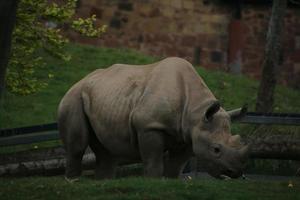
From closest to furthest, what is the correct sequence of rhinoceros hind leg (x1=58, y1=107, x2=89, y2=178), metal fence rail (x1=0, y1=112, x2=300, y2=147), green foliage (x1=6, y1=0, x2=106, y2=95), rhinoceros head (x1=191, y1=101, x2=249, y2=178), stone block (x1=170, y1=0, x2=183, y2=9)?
rhinoceros head (x1=191, y1=101, x2=249, y2=178) → rhinoceros hind leg (x1=58, y1=107, x2=89, y2=178) → metal fence rail (x1=0, y1=112, x2=300, y2=147) → green foliage (x1=6, y1=0, x2=106, y2=95) → stone block (x1=170, y1=0, x2=183, y2=9)

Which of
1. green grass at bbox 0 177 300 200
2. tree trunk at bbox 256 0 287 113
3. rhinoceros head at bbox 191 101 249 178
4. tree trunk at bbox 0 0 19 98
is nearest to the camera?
tree trunk at bbox 0 0 19 98

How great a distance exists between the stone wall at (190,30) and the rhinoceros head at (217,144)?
15.2 m

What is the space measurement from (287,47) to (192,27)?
277cm

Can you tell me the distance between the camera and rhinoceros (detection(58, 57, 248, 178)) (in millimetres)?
13219

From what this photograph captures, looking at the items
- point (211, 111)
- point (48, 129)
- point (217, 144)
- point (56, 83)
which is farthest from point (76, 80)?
point (217, 144)

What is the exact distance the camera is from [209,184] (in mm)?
12742

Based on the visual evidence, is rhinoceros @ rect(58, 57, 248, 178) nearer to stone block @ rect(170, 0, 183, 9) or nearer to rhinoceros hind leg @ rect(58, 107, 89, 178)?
rhinoceros hind leg @ rect(58, 107, 89, 178)

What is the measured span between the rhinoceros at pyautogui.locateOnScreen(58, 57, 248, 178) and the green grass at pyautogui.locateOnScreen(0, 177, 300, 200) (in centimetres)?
52

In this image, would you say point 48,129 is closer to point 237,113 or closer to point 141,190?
point 237,113

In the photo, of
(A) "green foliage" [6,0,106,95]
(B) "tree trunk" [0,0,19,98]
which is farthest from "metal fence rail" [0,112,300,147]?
(B) "tree trunk" [0,0,19,98]

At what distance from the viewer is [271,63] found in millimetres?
21453

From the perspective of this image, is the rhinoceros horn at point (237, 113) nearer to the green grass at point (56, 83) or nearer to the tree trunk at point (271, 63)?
the tree trunk at point (271, 63)

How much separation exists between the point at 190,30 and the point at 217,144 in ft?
54.7

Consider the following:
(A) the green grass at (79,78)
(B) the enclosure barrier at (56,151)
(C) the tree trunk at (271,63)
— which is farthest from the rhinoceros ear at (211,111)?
(C) the tree trunk at (271,63)
